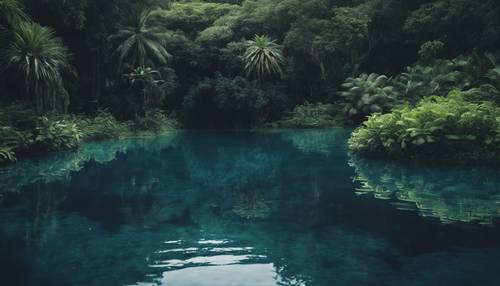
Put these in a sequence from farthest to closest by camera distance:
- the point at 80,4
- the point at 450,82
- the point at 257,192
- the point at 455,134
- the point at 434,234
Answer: the point at 450,82 < the point at 80,4 < the point at 455,134 < the point at 257,192 < the point at 434,234

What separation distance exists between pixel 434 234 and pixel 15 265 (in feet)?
18.4

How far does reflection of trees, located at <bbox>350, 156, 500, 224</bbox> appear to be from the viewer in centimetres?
840

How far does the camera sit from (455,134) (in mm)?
14016

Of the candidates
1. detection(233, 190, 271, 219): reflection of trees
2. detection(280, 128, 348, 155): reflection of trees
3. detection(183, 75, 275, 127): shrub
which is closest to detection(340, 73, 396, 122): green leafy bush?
detection(280, 128, 348, 155): reflection of trees

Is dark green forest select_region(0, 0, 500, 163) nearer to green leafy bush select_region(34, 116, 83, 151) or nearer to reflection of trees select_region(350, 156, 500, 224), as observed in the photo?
green leafy bush select_region(34, 116, 83, 151)

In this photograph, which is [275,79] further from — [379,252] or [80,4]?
[379,252]

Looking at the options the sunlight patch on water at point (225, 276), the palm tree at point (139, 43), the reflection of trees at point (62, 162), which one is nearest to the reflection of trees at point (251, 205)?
the sunlight patch on water at point (225, 276)

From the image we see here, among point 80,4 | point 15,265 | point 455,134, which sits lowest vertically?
point 15,265

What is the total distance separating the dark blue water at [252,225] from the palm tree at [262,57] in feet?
60.2

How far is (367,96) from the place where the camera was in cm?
2945

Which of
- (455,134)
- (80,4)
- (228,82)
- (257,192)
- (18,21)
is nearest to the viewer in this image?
(257,192)

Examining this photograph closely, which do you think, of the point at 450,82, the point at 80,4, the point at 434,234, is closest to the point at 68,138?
the point at 80,4

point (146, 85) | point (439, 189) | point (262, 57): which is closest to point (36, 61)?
point (146, 85)

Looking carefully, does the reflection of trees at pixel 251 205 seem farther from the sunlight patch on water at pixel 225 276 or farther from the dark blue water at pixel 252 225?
the sunlight patch on water at pixel 225 276
